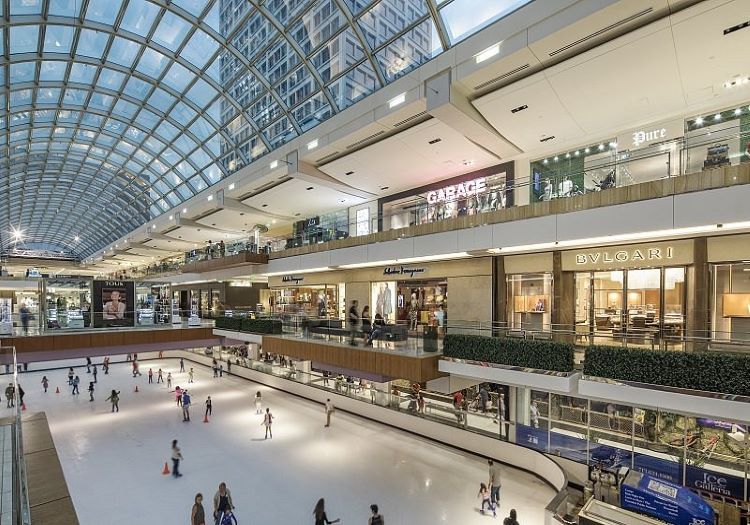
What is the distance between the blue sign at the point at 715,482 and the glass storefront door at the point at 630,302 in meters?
4.20

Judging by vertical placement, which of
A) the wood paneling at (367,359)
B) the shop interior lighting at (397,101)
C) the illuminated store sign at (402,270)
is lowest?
the wood paneling at (367,359)

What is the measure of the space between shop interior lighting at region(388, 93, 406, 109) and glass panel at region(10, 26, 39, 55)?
1999 centimetres

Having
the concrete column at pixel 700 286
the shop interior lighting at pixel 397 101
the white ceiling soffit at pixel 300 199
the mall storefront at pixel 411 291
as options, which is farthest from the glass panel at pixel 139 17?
the concrete column at pixel 700 286

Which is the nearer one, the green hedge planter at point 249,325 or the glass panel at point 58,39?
the glass panel at point 58,39

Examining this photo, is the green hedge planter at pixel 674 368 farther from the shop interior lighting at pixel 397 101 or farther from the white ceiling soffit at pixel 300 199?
the white ceiling soffit at pixel 300 199

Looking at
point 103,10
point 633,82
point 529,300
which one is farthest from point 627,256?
point 103,10

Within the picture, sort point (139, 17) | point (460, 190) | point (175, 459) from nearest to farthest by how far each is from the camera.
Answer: point (175, 459), point (460, 190), point (139, 17)

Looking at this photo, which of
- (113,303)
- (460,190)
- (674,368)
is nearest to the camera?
(674,368)

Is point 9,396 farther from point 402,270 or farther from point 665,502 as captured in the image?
point 402,270

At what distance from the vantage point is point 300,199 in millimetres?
26797

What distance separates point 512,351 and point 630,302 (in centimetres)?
497

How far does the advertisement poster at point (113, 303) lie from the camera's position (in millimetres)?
22062

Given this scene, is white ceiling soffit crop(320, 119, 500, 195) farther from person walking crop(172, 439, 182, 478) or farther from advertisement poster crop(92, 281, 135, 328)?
person walking crop(172, 439, 182, 478)

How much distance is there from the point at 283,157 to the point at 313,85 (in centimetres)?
447
